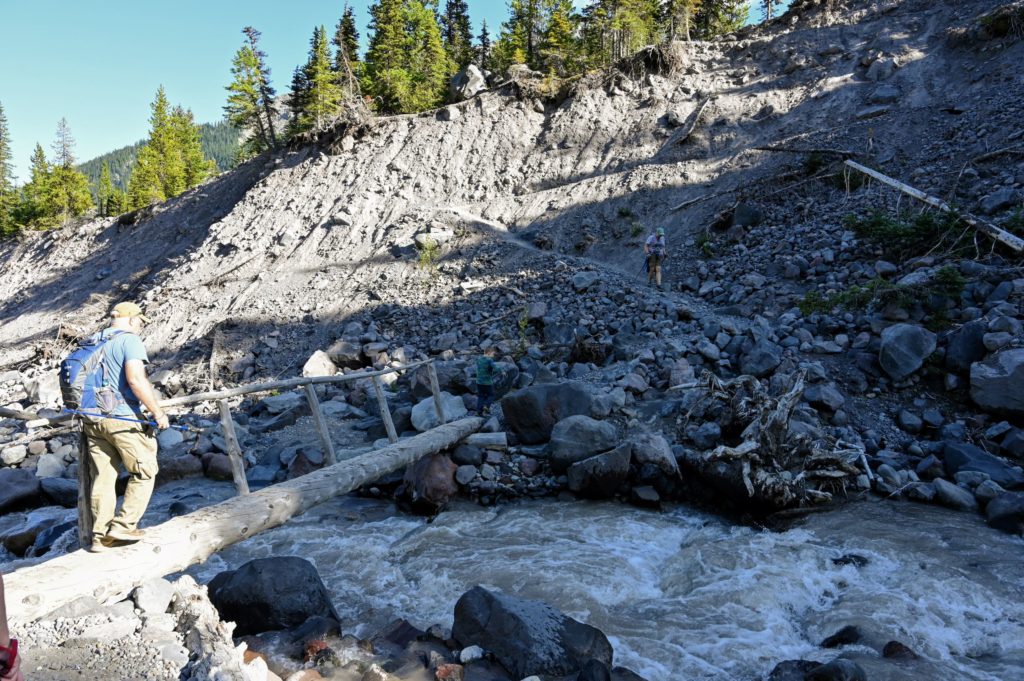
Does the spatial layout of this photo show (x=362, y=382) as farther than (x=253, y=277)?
No

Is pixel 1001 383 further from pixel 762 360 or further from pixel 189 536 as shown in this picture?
pixel 189 536

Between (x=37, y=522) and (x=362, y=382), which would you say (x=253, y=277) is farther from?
(x=37, y=522)

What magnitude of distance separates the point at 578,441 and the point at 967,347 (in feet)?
22.2

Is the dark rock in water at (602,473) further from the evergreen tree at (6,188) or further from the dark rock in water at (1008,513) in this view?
the evergreen tree at (6,188)

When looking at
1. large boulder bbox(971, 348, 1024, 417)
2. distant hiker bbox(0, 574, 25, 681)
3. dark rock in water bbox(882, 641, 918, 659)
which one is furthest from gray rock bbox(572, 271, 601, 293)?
distant hiker bbox(0, 574, 25, 681)

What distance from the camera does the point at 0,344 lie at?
24531mm

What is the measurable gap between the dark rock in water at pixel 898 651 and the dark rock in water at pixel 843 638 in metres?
0.22

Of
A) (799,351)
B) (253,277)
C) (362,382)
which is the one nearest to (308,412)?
(362,382)

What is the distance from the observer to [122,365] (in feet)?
14.9

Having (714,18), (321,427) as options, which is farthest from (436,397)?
(714,18)

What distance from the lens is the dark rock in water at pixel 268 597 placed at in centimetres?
495

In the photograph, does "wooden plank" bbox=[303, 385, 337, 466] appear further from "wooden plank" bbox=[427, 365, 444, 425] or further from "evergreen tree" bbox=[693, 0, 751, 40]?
"evergreen tree" bbox=[693, 0, 751, 40]

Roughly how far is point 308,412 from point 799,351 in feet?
32.2

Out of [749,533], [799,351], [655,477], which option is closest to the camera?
[749,533]
